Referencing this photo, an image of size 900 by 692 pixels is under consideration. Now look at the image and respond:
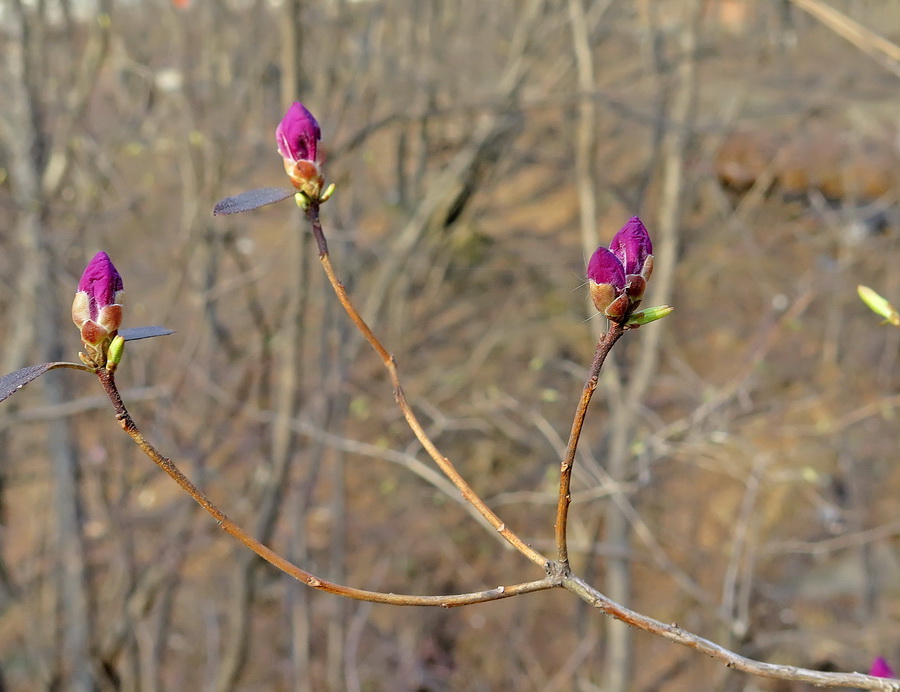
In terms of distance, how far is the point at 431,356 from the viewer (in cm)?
543

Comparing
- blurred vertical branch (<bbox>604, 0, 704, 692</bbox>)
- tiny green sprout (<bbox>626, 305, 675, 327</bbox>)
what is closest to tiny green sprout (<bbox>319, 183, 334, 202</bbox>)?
tiny green sprout (<bbox>626, 305, 675, 327</bbox>)

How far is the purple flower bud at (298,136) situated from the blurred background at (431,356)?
933 millimetres

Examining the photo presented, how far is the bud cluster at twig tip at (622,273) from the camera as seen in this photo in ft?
1.89

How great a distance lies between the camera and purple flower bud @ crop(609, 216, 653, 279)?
59 centimetres

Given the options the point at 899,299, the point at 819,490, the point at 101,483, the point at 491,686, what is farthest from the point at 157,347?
the point at 899,299

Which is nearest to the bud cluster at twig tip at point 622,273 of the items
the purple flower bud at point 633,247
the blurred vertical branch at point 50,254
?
the purple flower bud at point 633,247

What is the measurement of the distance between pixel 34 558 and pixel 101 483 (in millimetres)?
372

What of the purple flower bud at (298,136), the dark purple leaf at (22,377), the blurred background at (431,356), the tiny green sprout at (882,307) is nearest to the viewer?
the dark purple leaf at (22,377)

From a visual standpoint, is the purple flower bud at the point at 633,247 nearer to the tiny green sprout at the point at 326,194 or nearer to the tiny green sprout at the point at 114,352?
the tiny green sprout at the point at 326,194

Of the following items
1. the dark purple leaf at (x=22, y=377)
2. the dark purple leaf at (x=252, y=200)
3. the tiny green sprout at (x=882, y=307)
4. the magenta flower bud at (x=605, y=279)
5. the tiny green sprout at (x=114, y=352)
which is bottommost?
the dark purple leaf at (x=22, y=377)

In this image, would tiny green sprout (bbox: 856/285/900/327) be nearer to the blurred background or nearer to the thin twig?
the thin twig

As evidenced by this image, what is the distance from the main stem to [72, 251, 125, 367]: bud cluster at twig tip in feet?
1.15

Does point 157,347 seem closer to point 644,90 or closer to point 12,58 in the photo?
point 12,58

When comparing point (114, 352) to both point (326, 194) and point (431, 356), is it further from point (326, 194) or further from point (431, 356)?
point (431, 356)
